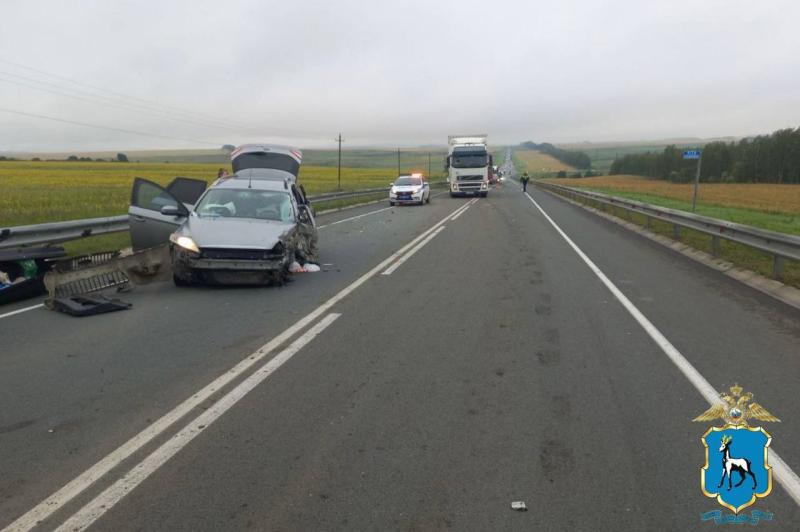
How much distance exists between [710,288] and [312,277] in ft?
21.2

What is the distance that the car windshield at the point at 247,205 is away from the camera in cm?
1057

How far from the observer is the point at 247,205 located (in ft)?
35.8

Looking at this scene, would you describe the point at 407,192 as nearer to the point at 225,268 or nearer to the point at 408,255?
the point at 408,255

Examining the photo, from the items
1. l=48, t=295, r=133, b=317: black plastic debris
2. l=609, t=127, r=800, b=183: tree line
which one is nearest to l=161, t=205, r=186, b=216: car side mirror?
l=48, t=295, r=133, b=317: black plastic debris

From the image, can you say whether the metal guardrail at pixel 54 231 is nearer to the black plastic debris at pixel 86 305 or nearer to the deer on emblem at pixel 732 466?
the black plastic debris at pixel 86 305

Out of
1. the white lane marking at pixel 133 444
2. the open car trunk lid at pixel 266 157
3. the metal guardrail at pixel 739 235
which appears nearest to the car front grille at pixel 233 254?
the white lane marking at pixel 133 444

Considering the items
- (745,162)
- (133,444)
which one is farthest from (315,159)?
(133,444)

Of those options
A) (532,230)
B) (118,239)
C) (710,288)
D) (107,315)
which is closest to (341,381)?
(107,315)

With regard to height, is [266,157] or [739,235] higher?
[266,157]

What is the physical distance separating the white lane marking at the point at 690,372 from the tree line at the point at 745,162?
8226 centimetres

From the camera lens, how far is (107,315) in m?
7.89

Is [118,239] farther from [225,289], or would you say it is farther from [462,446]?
[462,446]

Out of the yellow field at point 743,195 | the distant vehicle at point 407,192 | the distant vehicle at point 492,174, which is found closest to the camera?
the distant vehicle at point 407,192

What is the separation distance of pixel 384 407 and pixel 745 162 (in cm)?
10972
